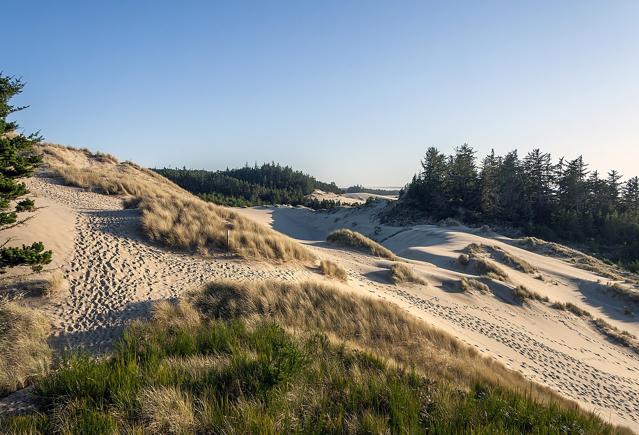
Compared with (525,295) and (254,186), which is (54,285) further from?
(254,186)

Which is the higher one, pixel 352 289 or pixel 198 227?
pixel 198 227

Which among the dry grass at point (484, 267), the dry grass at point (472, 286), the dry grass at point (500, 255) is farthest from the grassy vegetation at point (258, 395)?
the dry grass at point (500, 255)

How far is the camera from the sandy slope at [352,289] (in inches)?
339

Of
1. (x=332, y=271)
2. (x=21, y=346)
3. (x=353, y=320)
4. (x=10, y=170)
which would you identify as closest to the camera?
(x=21, y=346)

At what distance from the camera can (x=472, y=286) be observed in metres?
18.2

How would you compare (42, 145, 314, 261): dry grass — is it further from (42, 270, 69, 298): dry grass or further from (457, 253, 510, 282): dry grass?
(457, 253, 510, 282): dry grass

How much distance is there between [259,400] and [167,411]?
87 cm

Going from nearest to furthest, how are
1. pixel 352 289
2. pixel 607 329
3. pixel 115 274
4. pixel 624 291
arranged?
pixel 115 274 → pixel 352 289 → pixel 607 329 → pixel 624 291

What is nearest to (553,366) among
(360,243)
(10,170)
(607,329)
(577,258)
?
(607,329)

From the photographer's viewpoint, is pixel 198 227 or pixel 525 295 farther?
pixel 525 295

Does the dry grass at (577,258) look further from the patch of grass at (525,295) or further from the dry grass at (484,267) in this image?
the patch of grass at (525,295)

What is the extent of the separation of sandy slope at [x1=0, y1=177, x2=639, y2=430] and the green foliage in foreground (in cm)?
109

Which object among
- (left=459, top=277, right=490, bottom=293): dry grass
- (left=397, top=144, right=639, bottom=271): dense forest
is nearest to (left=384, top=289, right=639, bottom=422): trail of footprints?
(left=459, top=277, right=490, bottom=293): dry grass

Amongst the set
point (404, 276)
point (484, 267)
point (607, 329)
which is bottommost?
point (607, 329)
